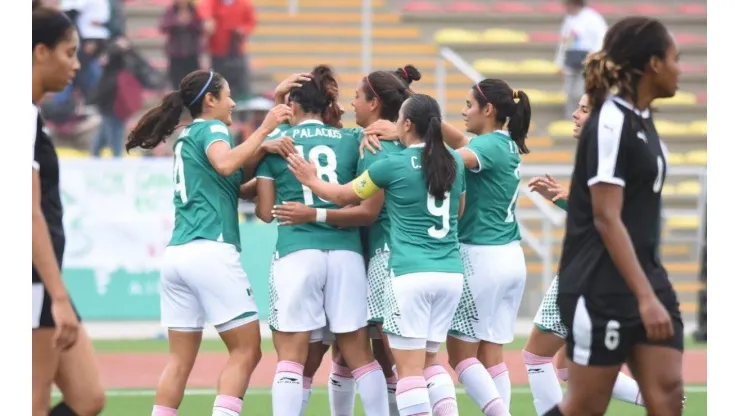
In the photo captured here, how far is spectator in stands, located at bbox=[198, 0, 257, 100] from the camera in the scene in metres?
19.0

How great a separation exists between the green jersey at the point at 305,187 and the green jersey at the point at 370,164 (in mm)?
50

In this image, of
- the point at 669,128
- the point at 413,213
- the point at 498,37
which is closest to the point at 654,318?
the point at 413,213

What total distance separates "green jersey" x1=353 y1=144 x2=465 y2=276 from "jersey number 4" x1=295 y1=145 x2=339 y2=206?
1.35 ft

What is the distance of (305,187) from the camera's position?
7.61 meters

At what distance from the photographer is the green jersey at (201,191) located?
294 inches

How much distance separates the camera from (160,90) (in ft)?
61.9

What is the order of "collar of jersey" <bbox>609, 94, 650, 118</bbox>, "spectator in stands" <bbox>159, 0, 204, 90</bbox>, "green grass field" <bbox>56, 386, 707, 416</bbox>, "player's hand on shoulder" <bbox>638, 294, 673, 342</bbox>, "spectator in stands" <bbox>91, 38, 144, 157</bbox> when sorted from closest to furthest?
1. "player's hand on shoulder" <bbox>638, 294, 673, 342</bbox>
2. "collar of jersey" <bbox>609, 94, 650, 118</bbox>
3. "green grass field" <bbox>56, 386, 707, 416</bbox>
4. "spectator in stands" <bbox>91, 38, 144, 157</bbox>
5. "spectator in stands" <bbox>159, 0, 204, 90</bbox>

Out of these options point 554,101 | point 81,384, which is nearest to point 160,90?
point 554,101

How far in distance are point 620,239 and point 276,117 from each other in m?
2.63

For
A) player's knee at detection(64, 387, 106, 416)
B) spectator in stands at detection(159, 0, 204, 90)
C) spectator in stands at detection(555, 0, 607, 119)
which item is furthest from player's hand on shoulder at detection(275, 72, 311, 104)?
spectator in stands at detection(555, 0, 607, 119)

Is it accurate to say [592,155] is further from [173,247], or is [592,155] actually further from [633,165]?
[173,247]

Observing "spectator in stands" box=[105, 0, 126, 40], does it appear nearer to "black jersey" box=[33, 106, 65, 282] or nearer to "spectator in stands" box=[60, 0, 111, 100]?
"spectator in stands" box=[60, 0, 111, 100]

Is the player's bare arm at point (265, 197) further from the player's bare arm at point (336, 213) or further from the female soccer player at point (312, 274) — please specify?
the player's bare arm at point (336, 213)
